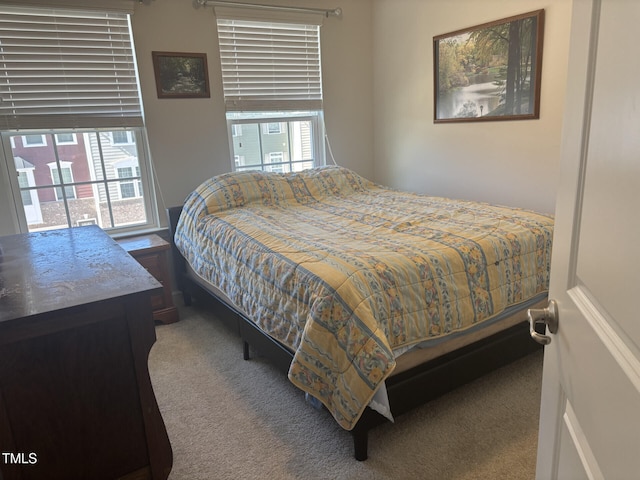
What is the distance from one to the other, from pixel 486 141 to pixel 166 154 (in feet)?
7.79

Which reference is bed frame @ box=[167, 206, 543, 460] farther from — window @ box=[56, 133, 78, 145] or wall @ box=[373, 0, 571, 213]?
window @ box=[56, 133, 78, 145]

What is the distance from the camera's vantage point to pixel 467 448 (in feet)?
6.00

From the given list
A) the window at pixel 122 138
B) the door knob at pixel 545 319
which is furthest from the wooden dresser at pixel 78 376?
the window at pixel 122 138

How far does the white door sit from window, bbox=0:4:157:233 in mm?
3109

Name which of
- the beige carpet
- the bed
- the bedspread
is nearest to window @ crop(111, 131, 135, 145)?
the bedspread

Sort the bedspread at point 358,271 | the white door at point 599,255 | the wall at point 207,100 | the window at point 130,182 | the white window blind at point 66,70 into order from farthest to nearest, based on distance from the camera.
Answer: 1. the window at point 130,182
2. the wall at point 207,100
3. the white window blind at point 66,70
4. the bedspread at point 358,271
5. the white door at point 599,255

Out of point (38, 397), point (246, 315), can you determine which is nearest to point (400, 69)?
point (246, 315)

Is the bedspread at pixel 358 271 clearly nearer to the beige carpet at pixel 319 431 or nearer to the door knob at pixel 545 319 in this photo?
the beige carpet at pixel 319 431

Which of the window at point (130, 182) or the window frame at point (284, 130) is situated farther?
the window frame at point (284, 130)

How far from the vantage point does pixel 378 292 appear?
177 centimetres

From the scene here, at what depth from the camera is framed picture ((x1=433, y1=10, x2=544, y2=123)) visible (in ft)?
9.65

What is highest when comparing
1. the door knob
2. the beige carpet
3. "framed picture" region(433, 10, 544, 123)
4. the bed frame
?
"framed picture" region(433, 10, 544, 123)

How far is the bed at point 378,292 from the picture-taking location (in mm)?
1702

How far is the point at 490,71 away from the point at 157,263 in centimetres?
266
